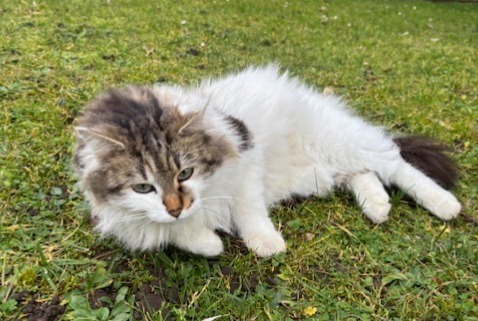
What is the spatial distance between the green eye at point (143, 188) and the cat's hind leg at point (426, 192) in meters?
1.74

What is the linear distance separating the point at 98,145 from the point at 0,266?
0.86 metres

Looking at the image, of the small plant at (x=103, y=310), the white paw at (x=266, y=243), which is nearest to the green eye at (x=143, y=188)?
the small plant at (x=103, y=310)

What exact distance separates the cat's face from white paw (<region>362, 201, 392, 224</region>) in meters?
1.11

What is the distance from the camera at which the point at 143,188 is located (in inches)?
82.0

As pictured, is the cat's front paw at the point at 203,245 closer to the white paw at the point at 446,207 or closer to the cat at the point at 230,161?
the cat at the point at 230,161

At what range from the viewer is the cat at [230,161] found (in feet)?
6.79

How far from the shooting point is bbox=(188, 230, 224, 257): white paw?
2363 mm

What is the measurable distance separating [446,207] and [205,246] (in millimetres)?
1559

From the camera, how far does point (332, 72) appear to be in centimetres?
530

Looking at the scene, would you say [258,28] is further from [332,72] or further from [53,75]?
[53,75]

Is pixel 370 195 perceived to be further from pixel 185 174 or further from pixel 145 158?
pixel 145 158

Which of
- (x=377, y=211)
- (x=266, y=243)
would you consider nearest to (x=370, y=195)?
(x=377, y=211)

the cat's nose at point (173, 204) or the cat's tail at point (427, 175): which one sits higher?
the cat's nose at point (173, 204)

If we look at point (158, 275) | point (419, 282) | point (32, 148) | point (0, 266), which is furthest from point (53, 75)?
point (419, 282)
